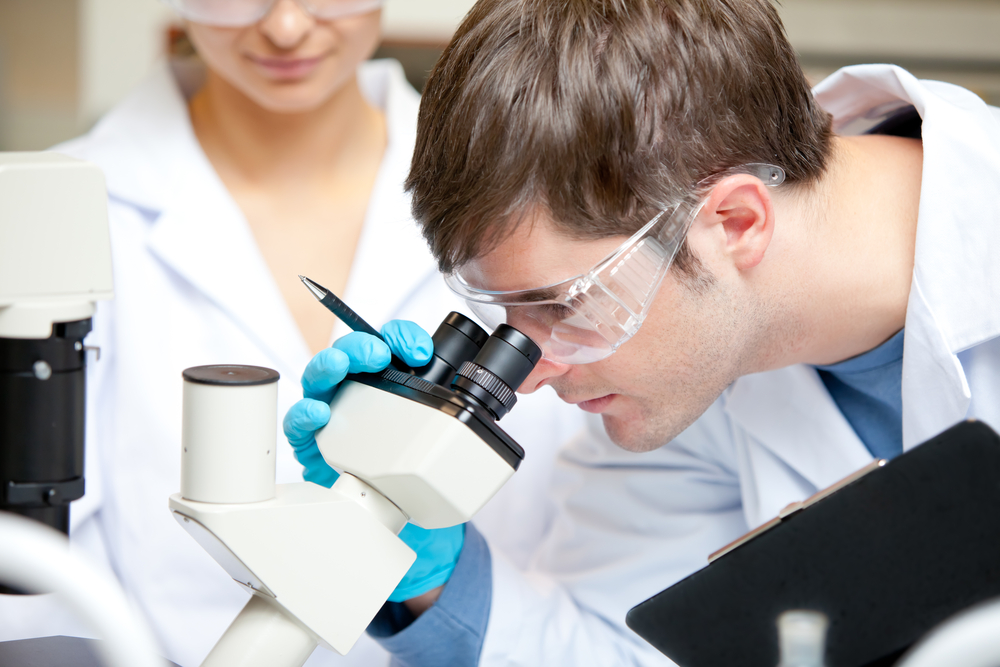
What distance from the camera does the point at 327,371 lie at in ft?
3.24

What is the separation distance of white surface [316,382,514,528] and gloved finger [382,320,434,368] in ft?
0.37

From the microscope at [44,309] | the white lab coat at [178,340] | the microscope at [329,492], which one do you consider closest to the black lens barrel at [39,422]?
the microscope at [44,309]

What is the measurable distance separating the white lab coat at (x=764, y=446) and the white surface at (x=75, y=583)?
31.1 inches

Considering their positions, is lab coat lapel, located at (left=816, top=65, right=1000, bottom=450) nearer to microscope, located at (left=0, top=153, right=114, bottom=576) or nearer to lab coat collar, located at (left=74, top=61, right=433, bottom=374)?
lab coat collar, located at (left=74, top=61, right=433, bottom=374)

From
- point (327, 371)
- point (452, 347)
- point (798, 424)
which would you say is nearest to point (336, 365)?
point (327, 371)

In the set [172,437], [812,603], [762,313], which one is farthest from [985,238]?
[172,437]

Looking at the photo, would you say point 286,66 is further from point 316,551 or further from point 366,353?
point 316,551

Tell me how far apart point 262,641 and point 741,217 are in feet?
2.50

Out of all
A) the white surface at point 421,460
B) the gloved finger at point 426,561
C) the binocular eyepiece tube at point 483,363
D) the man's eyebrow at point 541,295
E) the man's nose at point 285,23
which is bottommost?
the gloved finger at point 426,561

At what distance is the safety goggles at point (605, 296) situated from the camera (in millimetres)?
1014

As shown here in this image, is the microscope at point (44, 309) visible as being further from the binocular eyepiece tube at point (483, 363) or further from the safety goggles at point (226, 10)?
the safety goggles at point (226, 10)

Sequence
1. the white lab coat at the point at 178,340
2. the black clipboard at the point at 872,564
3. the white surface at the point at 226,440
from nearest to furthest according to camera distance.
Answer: the black clipboard at the point at 872,564, the white surface at the point at 226,440, the white lab coat at the point at 178,340

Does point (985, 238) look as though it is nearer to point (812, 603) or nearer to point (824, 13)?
point (812, 603)

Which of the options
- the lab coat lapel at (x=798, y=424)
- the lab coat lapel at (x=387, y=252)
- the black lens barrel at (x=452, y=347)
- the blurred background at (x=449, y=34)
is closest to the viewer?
the black lens barrel at (x=452, y=347)
